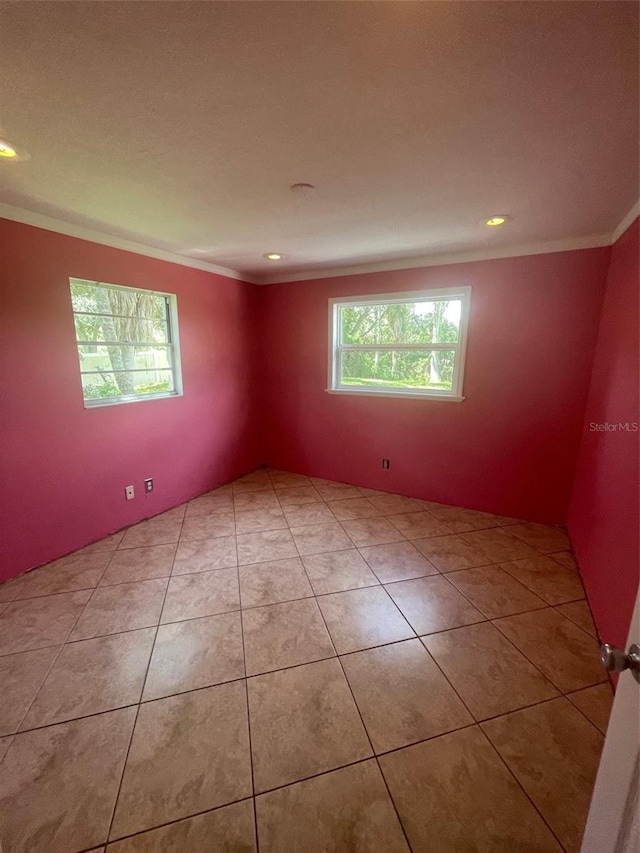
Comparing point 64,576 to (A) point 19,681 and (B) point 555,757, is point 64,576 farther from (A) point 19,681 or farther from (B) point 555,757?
(B) point 555,757

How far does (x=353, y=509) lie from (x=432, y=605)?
1350 millimetres

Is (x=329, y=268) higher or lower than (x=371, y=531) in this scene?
higher

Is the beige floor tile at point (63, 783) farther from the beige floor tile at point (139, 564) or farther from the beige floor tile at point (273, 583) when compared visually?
the beige floor tile at point (139, 564)

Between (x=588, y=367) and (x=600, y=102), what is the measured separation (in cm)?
197

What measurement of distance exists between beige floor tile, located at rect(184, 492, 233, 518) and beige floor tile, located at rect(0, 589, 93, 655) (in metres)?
1.16

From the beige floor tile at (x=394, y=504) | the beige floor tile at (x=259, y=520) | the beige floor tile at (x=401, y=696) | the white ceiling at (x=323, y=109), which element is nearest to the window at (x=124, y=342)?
the white ceiling at (x=323, y=109)

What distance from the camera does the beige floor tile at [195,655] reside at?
153 cm

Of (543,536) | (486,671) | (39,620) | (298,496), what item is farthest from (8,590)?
(543,536)

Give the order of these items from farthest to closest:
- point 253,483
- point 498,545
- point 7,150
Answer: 1. point 253,483
2. point 498,545
3. point 7,150

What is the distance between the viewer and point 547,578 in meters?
2.26

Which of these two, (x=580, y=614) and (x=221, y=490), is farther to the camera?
(x=221, y=490)

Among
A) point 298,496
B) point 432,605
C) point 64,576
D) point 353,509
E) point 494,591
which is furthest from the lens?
point 298,496

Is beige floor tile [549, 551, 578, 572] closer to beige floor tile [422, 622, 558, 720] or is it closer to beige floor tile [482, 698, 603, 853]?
beige floor tile [422, 622, 558, 720]

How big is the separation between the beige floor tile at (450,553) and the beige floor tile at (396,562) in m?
0.07
